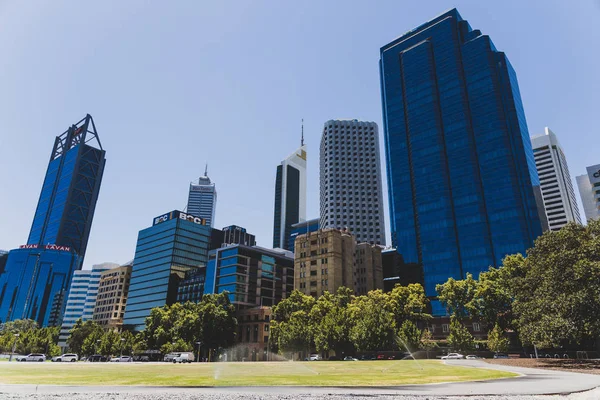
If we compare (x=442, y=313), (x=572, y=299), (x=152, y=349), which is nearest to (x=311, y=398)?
(x=572, y=299)

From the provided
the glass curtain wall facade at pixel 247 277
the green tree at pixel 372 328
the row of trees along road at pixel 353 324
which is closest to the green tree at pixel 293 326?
the row of trees along road at pixel 353 324

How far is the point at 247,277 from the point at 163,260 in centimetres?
5256

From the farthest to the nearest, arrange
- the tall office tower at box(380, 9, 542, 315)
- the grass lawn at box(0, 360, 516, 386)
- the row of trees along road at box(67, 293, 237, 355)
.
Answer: the tall office tower at box(380, 9, 542, 315) → the row of trees along road at box(67, 293, 237, 355) → the grass lawn at box(0, 360, 516, 386)

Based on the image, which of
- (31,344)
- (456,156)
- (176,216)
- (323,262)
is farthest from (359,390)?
(176,216)

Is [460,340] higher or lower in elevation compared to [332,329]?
lower

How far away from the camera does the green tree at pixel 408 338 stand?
7588 cm

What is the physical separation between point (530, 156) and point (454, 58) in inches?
2040

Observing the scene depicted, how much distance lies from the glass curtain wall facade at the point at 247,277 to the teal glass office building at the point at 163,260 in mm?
21226

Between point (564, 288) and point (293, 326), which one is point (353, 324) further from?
point (564, 288)

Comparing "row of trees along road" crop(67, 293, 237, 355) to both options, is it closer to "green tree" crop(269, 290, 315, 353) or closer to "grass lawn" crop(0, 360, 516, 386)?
"green tree" crop(269, 290, 315, 353)

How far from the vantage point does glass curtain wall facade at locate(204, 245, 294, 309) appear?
147125 millimetres

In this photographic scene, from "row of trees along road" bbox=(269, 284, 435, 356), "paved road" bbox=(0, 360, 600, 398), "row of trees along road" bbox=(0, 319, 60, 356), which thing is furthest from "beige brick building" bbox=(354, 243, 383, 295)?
"paved road" bbox=(0, 360, 600, 398)

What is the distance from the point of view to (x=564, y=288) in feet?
144

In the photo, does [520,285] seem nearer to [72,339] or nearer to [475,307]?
[475,307]
